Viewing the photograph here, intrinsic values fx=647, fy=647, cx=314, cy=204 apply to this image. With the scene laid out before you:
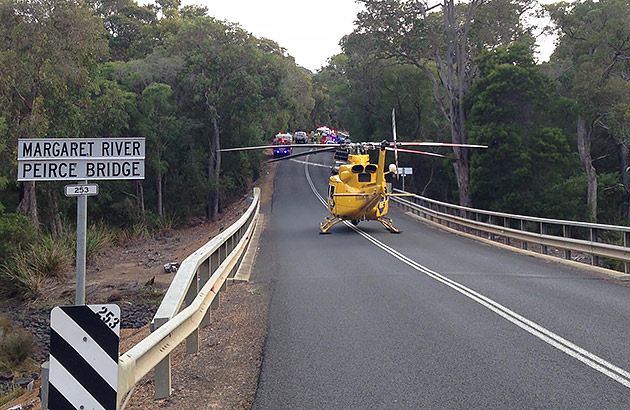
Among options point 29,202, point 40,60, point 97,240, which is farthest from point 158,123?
point 40,60

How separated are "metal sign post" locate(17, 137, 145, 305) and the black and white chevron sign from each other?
7.98 feet

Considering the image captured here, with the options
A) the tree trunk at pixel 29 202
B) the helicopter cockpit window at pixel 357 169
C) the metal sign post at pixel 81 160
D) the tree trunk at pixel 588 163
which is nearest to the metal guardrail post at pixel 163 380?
the metal sign post at pixel 81 160

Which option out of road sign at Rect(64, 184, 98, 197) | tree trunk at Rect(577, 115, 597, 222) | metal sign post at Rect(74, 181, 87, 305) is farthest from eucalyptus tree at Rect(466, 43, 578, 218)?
metal sign post at Rect(74, 181, 87, 305)

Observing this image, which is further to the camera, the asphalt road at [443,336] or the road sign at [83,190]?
the road sign at [83,190]

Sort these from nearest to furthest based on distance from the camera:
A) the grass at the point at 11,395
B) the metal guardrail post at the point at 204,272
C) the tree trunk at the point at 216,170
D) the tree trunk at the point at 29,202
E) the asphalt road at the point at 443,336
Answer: the asphalt road at the point at 443,336 → the metal guardrail post at the point at 204,272 → the grass at the point at 11,395 → the tree trunk at the point at 29,202 → the tree trunk at the point at 216,170

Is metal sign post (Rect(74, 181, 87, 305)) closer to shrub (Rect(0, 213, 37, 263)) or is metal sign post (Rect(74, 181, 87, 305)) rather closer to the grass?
the grass

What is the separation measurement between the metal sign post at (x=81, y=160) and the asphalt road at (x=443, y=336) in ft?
8.60

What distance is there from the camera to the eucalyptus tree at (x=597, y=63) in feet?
111

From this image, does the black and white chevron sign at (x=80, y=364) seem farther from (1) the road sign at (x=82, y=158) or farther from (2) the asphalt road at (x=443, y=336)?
(1) the road sign at (x=82, y=158)

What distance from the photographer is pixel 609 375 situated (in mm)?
6461

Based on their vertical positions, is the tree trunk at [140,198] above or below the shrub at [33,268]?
above

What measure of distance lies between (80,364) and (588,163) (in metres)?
37.5

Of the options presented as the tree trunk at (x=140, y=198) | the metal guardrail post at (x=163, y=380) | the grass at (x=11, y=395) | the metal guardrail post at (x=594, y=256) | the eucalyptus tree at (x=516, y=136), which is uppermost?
the eucalyptus tree at (x=516, y=136)

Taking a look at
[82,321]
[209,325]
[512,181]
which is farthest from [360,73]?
[82,321]
